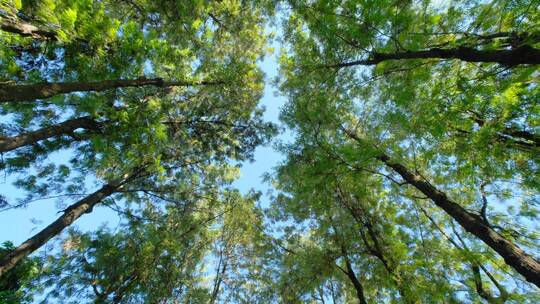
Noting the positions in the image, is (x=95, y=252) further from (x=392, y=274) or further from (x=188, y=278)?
(x=392, y=274)

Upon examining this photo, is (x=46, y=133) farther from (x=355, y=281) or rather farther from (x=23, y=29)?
(x=355, y=281)

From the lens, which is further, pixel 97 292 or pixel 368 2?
pixel 97 292

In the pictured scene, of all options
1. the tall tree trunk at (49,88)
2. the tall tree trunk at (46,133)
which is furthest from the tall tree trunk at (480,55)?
the tall tree trunk at (46,133)

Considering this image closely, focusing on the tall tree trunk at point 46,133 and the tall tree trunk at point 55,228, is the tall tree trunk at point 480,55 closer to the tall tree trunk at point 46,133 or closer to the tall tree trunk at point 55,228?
the tall tree trunk at point 46,133

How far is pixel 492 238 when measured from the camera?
12.5 ft

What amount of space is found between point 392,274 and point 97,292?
23.0ft

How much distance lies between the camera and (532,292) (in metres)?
4.98

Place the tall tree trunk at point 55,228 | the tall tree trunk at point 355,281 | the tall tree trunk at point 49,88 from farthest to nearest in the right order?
1. the tall tree trunk at point 355,281
2. the tall tree trunk at point 55,228
3. the tall tree trunk at point 49,88

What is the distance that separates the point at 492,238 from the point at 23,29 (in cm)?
688

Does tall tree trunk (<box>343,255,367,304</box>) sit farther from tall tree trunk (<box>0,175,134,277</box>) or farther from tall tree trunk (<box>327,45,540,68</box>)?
tall tree trunk (<box>0,175,134,277</box>)

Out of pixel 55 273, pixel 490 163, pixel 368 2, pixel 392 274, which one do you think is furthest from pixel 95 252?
pixel 490 163

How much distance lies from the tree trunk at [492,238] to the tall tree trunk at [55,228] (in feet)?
20.2

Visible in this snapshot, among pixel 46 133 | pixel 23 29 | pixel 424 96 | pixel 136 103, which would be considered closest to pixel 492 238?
pixel 424 96

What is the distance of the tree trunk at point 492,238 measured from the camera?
3.32 m
